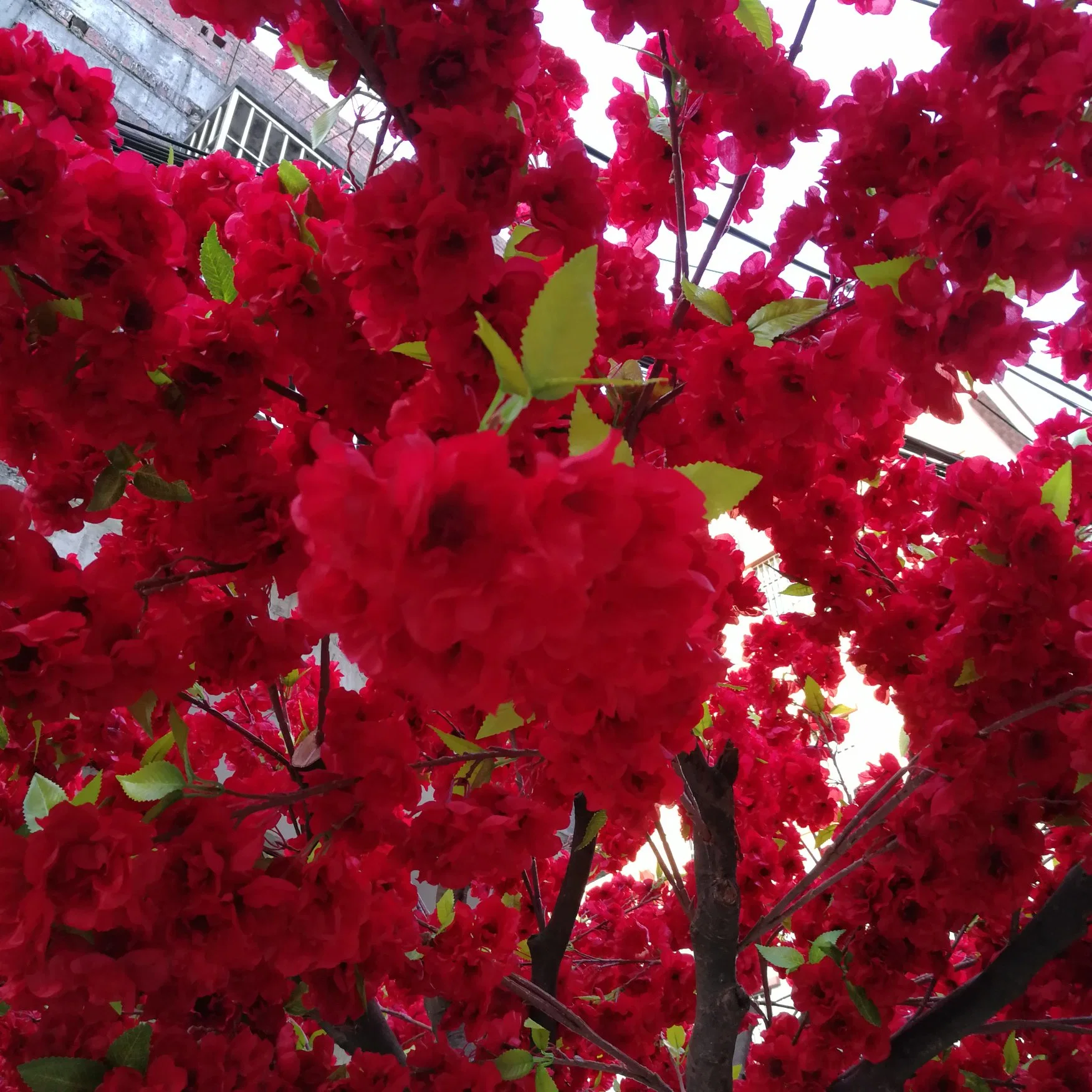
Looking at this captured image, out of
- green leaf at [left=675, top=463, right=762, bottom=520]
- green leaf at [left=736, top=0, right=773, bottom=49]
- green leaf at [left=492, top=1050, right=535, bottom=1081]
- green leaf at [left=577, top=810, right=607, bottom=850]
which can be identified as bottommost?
green leaf at [left=492, top=1050, right=535, bottom=1081]

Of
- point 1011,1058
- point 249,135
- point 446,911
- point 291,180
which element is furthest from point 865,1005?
point 249,135

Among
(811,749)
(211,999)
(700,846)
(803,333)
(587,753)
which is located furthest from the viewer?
(811,749)

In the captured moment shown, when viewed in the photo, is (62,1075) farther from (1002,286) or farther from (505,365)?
(1002,286)

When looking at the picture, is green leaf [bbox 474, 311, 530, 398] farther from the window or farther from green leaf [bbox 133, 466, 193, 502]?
the window

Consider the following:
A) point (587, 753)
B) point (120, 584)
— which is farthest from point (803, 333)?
point (120, 584)

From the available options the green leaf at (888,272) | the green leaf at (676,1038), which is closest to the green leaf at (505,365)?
the green leaf at (888,272)

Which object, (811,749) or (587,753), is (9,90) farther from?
(811,749)

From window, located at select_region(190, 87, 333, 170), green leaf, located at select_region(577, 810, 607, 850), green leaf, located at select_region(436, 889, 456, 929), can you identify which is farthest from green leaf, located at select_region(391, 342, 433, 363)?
window, located at select_region(190, 87, 333, 170)

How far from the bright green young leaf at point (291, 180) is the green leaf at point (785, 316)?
0.56m

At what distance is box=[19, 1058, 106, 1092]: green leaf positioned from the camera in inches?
34.5

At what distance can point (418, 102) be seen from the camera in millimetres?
753

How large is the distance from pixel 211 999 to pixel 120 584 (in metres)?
0.75

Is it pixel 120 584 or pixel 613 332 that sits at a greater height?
pixel 613 332

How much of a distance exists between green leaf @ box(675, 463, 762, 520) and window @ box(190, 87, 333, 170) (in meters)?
5.99
